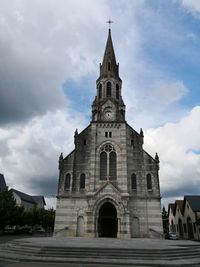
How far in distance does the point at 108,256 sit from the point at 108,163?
19.5 m

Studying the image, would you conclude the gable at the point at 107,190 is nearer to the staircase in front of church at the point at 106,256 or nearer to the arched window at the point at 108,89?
the staircase in front of church at the point at 106,256

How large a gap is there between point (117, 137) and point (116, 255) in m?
21.9

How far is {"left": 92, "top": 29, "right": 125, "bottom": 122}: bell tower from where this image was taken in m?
35.9

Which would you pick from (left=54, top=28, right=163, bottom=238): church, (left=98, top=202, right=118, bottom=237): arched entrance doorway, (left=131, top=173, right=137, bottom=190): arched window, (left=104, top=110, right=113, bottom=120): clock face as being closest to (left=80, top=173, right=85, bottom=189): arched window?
(left=54, top=28, right=163, bottom=238): church

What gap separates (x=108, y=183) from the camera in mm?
29703

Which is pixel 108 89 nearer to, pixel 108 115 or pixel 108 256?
pixel 108 115

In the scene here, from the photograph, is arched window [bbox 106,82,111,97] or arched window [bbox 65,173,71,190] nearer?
arched window [bbox 65,173,71,190]

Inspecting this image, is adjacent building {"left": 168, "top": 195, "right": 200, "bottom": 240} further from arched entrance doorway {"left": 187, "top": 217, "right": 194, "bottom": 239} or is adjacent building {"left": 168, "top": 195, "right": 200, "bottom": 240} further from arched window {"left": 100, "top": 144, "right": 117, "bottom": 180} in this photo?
arched window {"left": 100, "top": 144, "right": 117, "bottom": 180}

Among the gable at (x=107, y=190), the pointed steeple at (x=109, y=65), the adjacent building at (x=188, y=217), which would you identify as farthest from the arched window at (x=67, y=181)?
the adjacent building at (x=188, y=217)

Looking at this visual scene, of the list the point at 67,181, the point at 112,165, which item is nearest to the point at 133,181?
the point at 112,165

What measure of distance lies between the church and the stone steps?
14822 millimetres

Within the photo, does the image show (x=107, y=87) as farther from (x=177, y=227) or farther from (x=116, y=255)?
(x=177, y=227)

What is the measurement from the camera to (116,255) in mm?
13141

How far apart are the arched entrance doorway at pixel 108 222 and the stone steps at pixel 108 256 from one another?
17.6 metres
